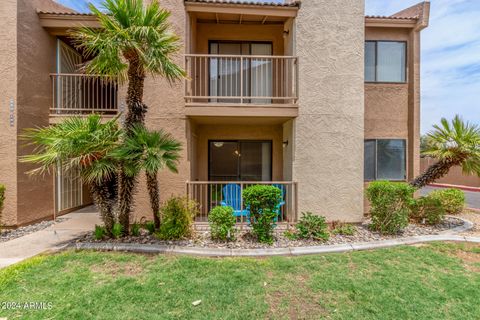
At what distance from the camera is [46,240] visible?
6.45 metres

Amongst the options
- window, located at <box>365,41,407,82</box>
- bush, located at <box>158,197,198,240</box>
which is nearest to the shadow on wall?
window, located at <box>365,41,407,82</box>

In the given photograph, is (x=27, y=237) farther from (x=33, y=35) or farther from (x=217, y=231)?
→ (x=33, y=35)

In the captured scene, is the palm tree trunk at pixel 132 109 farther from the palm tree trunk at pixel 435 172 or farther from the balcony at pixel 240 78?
the palm tree trunk at pixel 435 172

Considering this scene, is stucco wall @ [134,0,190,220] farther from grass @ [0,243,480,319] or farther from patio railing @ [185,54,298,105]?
grass @ [0,243,480,319]

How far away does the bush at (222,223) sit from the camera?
20.2ft

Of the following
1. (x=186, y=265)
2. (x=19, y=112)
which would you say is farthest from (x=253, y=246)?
(x=19, y=112)

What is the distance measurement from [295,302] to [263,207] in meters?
2.50

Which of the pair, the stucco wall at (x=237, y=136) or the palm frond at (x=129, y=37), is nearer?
the palm frond at (x=129, y=37)

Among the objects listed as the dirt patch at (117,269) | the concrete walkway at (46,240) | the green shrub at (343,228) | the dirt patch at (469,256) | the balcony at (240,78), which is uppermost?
the balcony at (240,78)

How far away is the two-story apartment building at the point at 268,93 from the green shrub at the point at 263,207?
94 cm

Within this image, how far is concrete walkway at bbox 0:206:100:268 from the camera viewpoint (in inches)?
217

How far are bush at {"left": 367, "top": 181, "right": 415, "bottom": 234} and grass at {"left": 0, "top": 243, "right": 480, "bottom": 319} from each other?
3.90ft

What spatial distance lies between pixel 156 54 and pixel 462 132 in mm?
8987

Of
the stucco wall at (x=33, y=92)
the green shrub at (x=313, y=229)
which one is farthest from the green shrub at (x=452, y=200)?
the stucco wall at (x=33, y=92)
